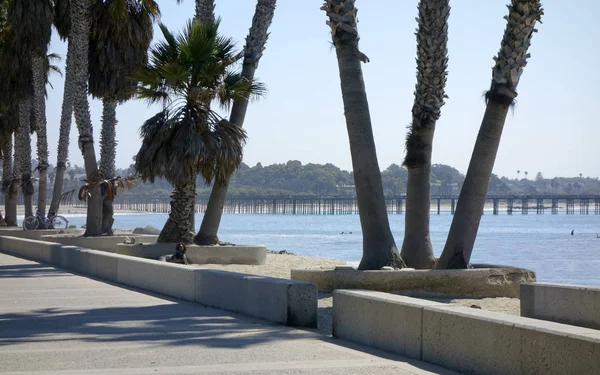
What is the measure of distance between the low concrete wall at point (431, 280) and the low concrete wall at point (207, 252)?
23.1 feet

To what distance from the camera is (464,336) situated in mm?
7570

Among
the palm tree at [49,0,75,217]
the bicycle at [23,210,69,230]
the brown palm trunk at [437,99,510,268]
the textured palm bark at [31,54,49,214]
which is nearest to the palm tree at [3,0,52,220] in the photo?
the textured palm bark at [31,54,49,214]

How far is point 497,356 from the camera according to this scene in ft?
23.4

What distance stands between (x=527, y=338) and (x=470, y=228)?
8.72 metres

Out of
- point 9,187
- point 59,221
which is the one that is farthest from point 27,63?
point 9,187

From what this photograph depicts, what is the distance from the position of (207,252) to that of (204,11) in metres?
6.86

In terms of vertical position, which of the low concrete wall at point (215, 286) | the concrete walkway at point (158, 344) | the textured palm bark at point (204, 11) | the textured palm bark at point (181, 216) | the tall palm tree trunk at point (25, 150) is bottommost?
the concrete walkway at point (158, 344)

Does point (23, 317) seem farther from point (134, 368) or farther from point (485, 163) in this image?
point (485, 163)

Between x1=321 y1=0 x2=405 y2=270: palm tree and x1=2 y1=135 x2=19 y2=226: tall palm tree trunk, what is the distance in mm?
32369

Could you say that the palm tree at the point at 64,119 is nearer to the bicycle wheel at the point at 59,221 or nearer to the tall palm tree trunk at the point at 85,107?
the bicycle wheel at the point at 59,221

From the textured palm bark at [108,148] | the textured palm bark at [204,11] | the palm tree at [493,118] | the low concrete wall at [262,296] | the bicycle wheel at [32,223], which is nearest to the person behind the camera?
the low concrete wall at [262,296]

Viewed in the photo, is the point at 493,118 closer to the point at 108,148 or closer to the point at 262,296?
the point at 262,296

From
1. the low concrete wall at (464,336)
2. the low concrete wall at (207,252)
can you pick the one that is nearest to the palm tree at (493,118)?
the low concrete wall at (464,336)

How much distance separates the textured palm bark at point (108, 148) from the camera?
29844 millimetres
